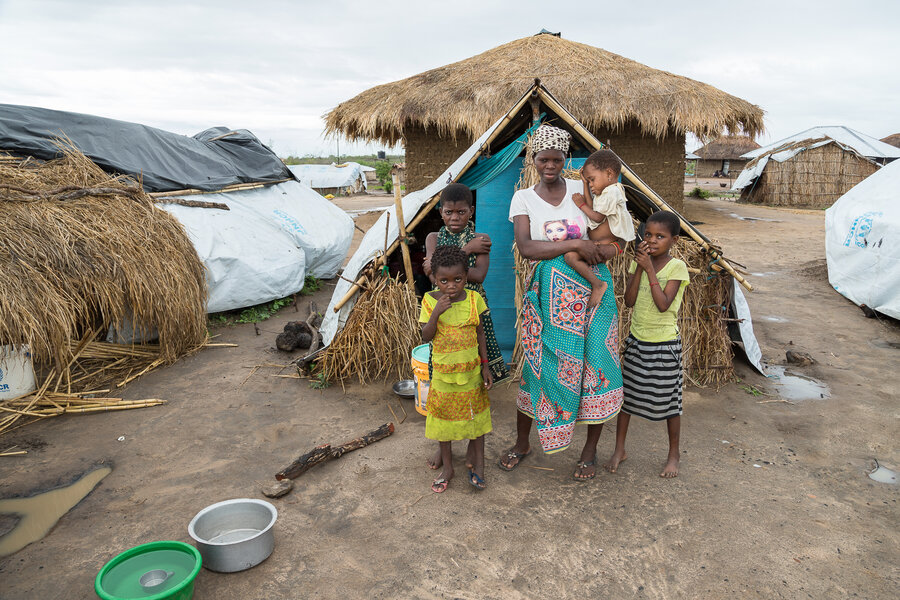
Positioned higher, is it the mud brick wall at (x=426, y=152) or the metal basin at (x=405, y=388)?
the mud brick wall at (x=426, y=152)

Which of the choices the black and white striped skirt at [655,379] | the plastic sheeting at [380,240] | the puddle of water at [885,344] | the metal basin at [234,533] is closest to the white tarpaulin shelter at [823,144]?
the puddle of water at [885,344]

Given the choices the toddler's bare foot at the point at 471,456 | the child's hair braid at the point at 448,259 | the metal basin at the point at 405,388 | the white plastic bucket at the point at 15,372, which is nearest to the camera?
the child's hair braid at the point at 448,259

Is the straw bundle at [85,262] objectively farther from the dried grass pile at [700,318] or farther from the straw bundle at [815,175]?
the straw bundle at [815,175]

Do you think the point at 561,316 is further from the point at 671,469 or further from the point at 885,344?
the point at 885,344

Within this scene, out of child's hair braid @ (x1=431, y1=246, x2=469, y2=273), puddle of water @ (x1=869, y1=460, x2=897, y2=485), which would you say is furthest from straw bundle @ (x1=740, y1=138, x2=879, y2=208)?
child's hair braid @ (x1=431, y1=246, x2=469, y2=273)

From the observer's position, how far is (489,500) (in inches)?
104

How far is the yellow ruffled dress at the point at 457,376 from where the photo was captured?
8.29 feet

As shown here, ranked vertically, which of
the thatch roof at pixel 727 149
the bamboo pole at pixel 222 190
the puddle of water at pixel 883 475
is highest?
the thatch roof at pixel 727 149

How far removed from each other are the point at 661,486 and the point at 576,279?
1.19m

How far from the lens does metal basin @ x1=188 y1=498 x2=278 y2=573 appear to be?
2135mm

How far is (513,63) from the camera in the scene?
9844 mm

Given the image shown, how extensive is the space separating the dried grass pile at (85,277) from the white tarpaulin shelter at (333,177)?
17.4 meters

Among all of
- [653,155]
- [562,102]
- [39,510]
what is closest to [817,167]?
[653,155]

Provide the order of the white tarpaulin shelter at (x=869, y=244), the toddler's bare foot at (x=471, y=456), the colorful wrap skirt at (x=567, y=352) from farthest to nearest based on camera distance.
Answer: the white tarpaulin shelter at (x=869, y=244)
the toddler's bare foot at (x=471, y=456)
the colorful wrap skirt at (x=567, y=352)
